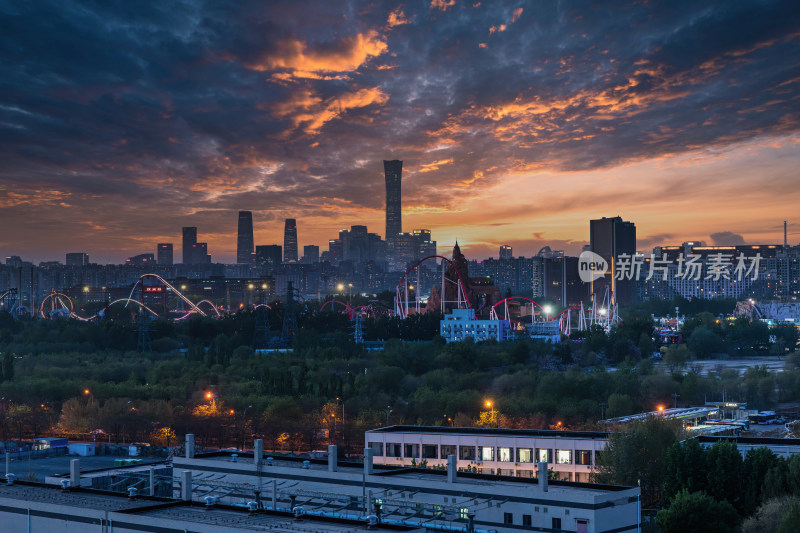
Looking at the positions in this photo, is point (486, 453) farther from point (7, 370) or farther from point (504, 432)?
point (7, 370)

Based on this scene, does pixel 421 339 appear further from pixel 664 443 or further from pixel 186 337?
pixel 664 443

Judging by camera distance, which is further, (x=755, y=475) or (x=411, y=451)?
(x=411, y=451)

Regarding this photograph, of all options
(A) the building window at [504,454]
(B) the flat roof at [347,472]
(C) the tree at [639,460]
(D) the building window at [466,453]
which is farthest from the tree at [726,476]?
(D) the building window at [466,453]

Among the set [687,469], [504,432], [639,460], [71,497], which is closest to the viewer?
[71,497]

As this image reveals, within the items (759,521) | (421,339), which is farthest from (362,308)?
(759,521)

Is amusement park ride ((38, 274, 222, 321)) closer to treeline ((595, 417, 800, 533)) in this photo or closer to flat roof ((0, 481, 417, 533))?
treeline ((595, 417, 800, 533))

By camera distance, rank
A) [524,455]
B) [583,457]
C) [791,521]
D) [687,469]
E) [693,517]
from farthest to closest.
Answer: [524,455], [583,457], [687,469], [693,517], [791,521]

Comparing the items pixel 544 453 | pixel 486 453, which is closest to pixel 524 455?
pixel 544 453

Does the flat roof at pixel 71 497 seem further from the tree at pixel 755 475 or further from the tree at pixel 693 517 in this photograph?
the tree at pixel 755 475

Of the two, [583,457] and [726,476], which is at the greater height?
[726,476]
